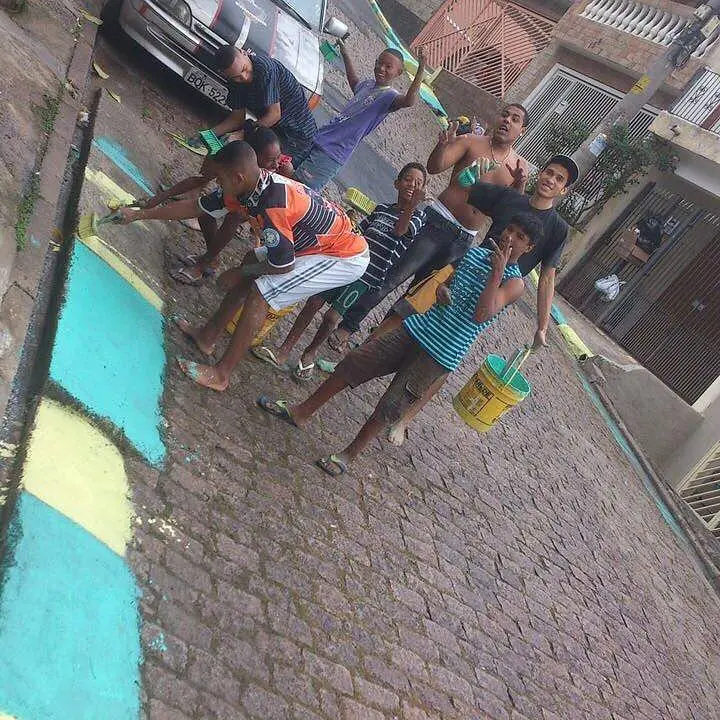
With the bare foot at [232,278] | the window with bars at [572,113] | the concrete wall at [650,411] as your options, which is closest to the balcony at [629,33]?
the window with bars at [572,113]

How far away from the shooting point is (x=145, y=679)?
2434mm

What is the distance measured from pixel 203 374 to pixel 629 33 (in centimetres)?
1584

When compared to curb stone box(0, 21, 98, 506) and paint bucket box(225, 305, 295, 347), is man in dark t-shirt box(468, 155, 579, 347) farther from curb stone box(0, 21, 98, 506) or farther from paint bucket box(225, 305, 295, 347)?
curb stone box(0, 21, 98, 506)

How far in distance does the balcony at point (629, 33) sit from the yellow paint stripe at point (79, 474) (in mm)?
15289

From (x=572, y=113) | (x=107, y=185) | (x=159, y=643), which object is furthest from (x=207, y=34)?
(x=572, y=113)

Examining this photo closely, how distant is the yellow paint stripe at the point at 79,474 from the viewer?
8.75ft

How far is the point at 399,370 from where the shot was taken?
13.6ft

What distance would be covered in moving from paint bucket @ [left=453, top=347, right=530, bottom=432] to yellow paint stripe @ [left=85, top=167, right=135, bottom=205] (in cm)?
242

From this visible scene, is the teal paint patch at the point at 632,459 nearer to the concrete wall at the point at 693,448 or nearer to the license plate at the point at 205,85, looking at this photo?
the concrete wall at the point at 693,448

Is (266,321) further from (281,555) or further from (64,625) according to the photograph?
(64,625)

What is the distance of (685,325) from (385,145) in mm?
6936

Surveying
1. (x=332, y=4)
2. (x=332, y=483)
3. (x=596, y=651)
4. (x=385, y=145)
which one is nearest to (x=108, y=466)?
(x=332, y=483)

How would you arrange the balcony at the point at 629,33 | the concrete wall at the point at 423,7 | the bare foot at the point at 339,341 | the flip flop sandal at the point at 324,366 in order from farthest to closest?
the concrete wall at the point at 423,7
the balcony at the point at 629,33
the bare foot at the point at 339,341
the flip flop sandal at the point at 324,366

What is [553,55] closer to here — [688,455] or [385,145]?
[385,145]
